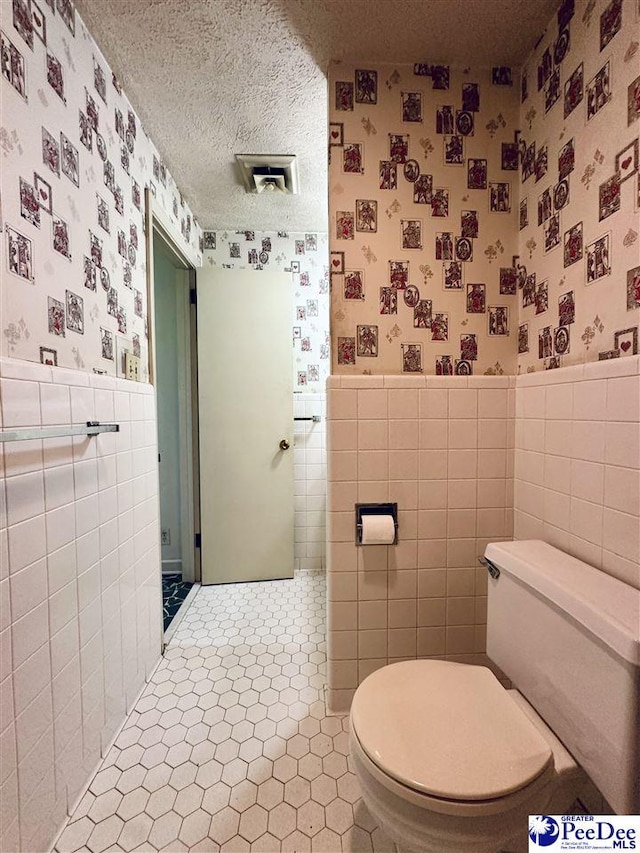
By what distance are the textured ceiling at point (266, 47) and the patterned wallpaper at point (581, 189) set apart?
0.21 meters

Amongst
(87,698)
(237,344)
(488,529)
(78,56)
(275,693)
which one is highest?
(78,56)

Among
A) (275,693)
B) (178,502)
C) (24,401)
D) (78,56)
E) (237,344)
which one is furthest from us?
(178,502)

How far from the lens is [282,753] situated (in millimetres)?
1164

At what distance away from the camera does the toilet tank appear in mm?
654

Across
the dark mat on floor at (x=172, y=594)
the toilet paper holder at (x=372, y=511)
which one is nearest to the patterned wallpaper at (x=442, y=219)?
the toilet paper holder at (x=372, y=511)

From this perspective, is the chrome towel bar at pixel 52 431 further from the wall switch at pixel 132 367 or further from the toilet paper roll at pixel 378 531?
the toilet paper roll at pixel 378 531

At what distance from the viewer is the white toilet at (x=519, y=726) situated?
668 millimetres

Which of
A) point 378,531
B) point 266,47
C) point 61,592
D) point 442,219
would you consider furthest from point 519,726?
point 266,47

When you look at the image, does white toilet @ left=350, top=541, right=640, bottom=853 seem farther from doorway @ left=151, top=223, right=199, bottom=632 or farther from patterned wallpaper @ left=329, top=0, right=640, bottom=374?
doorway @ left=151, top=223, right=199, bottom=632

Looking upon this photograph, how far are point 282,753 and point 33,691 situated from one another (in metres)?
0.77

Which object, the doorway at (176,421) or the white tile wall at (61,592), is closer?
the white tile wall at (61,592)

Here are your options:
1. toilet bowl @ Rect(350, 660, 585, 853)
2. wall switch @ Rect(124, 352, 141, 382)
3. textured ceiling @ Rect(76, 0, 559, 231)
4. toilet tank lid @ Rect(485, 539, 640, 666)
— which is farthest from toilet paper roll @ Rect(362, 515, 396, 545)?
textured ceiling @ Rect(76, 0, 559, 231)

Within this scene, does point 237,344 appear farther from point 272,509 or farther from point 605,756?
point 605,756

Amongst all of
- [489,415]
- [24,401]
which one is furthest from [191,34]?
[489,415]
